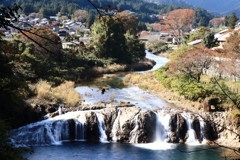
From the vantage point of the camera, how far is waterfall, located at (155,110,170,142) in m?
18.6

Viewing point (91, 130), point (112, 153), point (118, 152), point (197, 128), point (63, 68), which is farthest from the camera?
point (63, 68)

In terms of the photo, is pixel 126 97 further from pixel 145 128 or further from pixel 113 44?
pixel 113 44

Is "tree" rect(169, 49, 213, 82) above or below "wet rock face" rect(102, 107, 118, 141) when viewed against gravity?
above

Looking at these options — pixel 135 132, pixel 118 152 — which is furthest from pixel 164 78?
pixel 118 152

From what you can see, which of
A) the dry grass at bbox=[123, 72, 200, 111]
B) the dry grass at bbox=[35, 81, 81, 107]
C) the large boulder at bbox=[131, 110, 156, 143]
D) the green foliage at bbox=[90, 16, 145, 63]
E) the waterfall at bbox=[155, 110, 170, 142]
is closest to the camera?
the large boulder at bbox=[131, 110, 156, 143]

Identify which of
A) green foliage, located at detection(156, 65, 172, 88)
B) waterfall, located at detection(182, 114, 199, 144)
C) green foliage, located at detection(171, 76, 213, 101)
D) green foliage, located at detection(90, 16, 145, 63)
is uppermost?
green foliage, located at detection(90, 16, 145, 63)

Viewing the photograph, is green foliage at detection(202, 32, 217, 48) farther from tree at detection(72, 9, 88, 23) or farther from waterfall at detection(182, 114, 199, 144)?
tree at detection(72, 9, 88, 23)

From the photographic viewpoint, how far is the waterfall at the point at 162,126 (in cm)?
1856

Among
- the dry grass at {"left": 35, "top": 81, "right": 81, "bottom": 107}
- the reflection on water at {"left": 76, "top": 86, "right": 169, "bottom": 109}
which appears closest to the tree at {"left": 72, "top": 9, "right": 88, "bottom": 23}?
the reflection on water at {"left": 76, "top": 86, "right": 169, "bottom": 109}

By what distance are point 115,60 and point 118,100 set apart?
57.1ft

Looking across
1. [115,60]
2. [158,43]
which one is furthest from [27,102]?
[158,43]

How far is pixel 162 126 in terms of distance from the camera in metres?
18.9

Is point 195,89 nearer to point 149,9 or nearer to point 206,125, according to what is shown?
point 206,125

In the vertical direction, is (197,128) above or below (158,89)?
below
